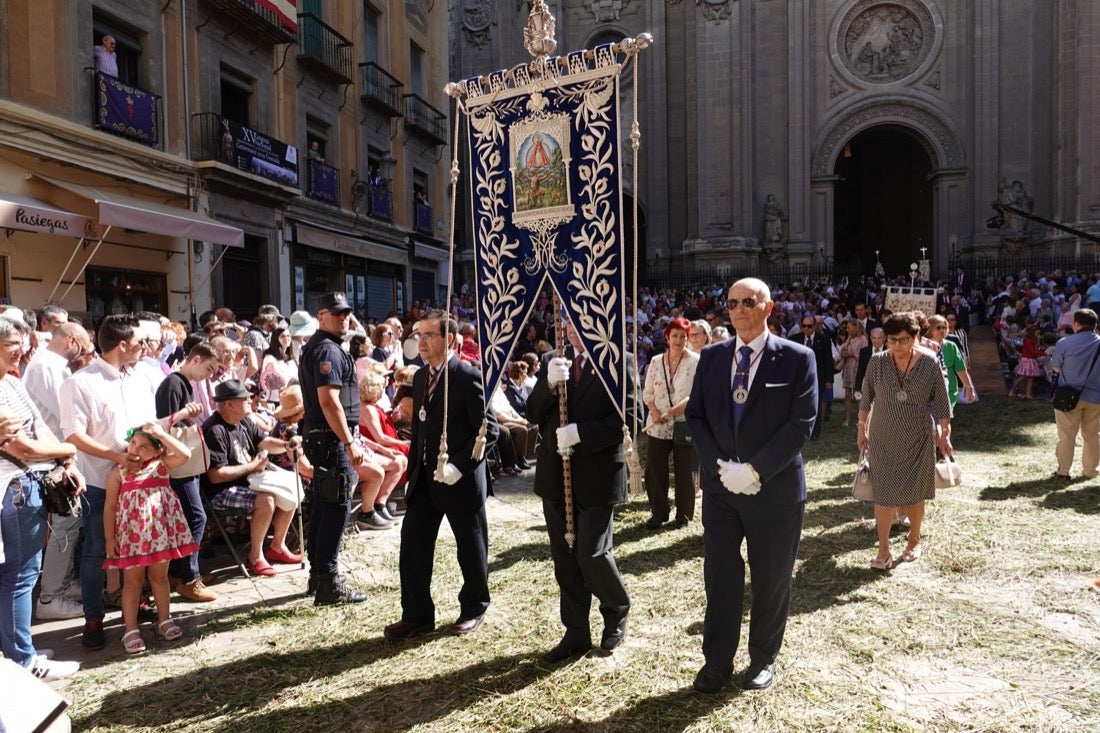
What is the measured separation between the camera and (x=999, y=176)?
25.0 metres

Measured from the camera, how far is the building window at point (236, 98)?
15266 mm

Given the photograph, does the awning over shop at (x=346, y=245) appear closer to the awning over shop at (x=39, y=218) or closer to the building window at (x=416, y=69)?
the building window at (x=416, y=69)

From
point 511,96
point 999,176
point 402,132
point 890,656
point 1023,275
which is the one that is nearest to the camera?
point 890,656

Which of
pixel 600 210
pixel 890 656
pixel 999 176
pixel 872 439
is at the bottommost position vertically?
pixel 890 656

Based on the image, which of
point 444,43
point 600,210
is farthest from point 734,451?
point 444,43

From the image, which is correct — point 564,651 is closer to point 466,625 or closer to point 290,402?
point 466,625

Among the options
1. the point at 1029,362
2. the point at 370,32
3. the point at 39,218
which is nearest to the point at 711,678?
the point at 39,218

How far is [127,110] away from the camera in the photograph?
478 inches

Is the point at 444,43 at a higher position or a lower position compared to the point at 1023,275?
higher

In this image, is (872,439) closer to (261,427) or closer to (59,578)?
(261,427)

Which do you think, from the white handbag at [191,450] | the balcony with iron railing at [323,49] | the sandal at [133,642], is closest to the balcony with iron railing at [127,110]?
the balcony with iron railing at [323,49]

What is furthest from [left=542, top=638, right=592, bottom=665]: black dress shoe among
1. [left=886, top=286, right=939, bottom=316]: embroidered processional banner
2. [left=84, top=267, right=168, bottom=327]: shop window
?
[left=84, top=267, right=168, bottom=327]: shop window

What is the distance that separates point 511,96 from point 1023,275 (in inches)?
842

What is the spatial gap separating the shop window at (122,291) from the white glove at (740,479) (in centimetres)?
1153
